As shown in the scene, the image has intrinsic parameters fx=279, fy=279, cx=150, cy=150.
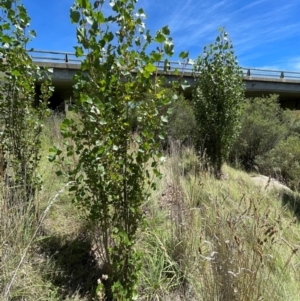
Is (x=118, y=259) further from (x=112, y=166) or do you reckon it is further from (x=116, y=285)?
(x=112, y=166)

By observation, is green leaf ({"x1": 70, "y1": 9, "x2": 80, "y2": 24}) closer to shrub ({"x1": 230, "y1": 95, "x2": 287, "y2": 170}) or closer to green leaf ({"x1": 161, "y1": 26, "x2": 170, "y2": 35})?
green leaf ({"x1": 161, "y1": 26, "x2": 170, "y2": 35})

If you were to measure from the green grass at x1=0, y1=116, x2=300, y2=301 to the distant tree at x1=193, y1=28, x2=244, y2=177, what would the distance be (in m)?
2.86

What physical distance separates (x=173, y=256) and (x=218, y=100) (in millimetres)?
3926

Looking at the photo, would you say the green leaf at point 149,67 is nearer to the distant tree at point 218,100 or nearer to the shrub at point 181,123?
the distant tree at point 218,100

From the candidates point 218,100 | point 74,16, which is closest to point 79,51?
point 74,16

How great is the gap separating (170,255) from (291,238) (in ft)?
5.50

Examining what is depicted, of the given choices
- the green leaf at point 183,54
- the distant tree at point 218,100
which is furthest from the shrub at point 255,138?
the green leaf at point 183,54

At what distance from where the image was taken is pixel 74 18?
1707mm

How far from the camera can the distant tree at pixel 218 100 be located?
5.70 meters

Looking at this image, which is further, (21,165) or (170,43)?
(21,165)

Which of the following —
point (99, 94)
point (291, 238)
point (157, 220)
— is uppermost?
point (99, 94)

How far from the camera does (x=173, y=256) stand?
269 cm

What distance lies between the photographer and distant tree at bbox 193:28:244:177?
5699mm

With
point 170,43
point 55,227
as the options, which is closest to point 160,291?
point 55,227
